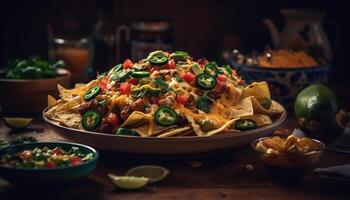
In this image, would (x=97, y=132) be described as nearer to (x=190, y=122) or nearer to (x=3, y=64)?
(x=190, y=122)

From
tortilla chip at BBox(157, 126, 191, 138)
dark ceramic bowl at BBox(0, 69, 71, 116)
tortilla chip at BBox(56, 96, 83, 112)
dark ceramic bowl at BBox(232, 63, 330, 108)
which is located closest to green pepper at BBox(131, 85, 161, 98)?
tortilla chip at BBox(157, 126, 191, 138)

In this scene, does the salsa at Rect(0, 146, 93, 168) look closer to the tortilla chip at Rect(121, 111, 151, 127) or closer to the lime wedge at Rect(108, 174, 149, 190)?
the lime wedge at Rect(108, 174, 149, 190)

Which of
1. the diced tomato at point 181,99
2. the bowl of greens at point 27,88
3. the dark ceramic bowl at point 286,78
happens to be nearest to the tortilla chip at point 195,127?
the diced tomato at point 181,99

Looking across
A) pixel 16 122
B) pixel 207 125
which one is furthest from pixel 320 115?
pixel 16 122

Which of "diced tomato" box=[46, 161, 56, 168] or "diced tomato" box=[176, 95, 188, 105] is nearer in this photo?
"diced tomato" box=[46, 161, 56, 168]

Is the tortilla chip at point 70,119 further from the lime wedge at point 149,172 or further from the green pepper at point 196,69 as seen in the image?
the green pepper at point 196,69

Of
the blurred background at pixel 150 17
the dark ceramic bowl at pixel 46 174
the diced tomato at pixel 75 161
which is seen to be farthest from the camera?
the blurred background at pixel 150 17
